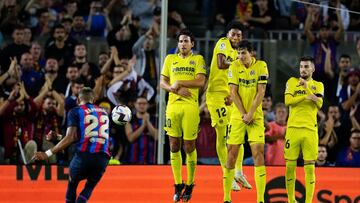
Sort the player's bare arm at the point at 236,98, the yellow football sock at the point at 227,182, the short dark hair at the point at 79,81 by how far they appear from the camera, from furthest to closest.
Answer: the short dark hair at the point at 79,81
the yellow football sock at the point at 227,182
the player's bare arm at the point at 236,98

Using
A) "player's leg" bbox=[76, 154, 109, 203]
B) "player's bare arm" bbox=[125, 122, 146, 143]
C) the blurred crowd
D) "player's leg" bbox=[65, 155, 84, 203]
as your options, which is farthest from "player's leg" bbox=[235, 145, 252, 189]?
"player's bare arm" bbox=[125, 122, 146, 143]

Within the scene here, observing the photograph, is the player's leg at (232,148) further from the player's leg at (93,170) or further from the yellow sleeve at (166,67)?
the player's leg at (93,170)

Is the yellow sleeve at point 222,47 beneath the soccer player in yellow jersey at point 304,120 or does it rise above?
above

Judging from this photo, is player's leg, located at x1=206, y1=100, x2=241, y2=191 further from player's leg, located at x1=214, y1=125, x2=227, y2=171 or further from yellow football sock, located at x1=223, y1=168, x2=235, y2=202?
yellow football sock, located at x1=223, y1=168, x2=235, y2=202

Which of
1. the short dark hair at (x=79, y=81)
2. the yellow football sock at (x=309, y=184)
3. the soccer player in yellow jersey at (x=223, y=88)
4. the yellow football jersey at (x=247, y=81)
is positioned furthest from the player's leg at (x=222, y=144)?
the short dark hair at (x=79, y=81)

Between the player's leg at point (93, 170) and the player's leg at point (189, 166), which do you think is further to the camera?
the player's leg at point (189, 166)

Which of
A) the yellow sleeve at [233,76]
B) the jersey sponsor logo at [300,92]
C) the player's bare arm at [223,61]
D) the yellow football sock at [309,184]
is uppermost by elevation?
the player's bare arm at [223,61]

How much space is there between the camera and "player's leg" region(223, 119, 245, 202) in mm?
19891

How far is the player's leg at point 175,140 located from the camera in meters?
20.2

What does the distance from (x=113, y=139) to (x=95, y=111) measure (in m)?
4.65

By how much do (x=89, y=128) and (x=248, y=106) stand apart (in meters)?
2.28

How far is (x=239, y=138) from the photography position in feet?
65.2

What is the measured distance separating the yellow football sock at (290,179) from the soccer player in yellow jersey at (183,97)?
1.38 meters

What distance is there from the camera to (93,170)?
19.5 meters
